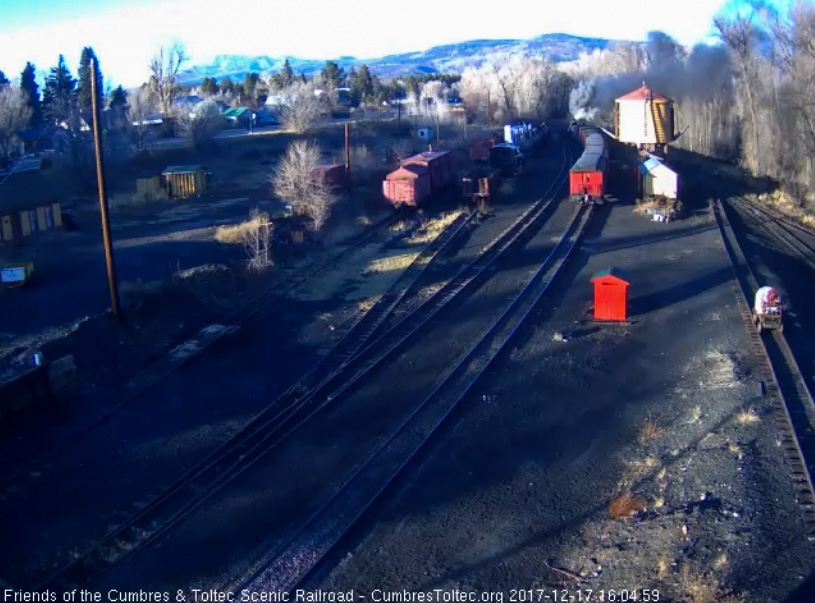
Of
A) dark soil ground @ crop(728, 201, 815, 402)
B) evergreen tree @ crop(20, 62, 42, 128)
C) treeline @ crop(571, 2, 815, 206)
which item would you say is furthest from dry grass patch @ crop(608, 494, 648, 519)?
evergreen tree @ crop(20, 62, 42, 128)

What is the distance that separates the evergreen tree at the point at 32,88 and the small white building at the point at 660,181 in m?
49.2

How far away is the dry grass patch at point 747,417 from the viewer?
10.8m

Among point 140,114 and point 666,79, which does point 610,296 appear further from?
point 140,114

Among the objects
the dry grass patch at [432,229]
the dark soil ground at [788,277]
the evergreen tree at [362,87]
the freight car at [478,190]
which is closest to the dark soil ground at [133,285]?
the dry grass patch at [432,229]

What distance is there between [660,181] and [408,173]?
882 cm

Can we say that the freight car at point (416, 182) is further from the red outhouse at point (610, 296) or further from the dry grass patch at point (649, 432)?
the dry grass patch at point (649, 432)

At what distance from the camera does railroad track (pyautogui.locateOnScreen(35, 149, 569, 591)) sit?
8.48 metres

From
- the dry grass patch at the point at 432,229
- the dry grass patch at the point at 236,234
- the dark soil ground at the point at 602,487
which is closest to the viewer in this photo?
the dark soil ground at the point at 602,487

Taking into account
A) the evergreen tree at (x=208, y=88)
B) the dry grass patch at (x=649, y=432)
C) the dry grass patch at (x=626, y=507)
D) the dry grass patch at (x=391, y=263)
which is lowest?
the dry grass patch at (x=626, y=507)

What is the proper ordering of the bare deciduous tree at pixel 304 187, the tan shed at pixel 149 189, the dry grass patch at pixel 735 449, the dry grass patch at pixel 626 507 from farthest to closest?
the tan shed at pixel 149 189, the bare deciduous tree at pixel 304 187, the dry grass patch at pixel 735 449, the dry grass patch at pixel 626 507

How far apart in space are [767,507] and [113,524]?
23.3 ft

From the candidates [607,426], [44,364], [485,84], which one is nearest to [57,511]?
[44,364]

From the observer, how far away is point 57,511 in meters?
9.52

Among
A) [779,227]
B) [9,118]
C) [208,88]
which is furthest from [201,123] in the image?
[779,227]
